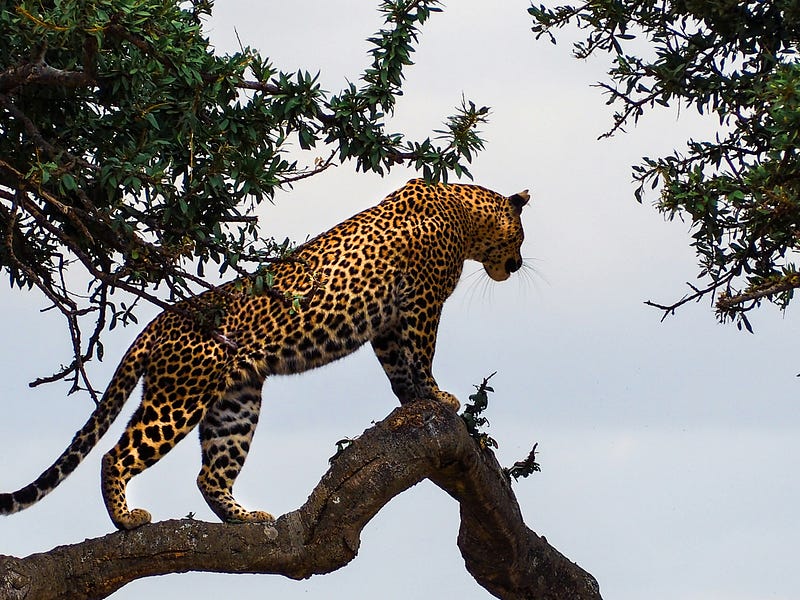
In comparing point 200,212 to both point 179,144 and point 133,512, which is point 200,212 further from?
point 133,512

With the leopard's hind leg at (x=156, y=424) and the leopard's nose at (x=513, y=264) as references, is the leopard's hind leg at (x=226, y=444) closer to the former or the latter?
the leopard's hind leg at (x=156, y=424)

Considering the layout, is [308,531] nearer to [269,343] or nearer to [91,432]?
[269,343]

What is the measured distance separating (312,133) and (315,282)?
1.06 meters

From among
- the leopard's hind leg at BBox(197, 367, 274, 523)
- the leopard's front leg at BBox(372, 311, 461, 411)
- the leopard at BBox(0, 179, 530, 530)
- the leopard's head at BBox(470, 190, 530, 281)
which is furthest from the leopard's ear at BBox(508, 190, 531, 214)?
the leopard's hind leg at BBox(197, 367, 274, 523)

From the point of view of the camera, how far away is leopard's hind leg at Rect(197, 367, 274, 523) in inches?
468

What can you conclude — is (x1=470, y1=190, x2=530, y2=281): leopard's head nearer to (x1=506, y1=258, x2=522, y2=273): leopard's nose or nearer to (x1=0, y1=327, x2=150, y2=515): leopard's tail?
(x1=506, y1=258, x2=522, y2=273): leopard's nose

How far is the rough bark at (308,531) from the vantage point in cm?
1059

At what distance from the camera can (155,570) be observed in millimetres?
10711

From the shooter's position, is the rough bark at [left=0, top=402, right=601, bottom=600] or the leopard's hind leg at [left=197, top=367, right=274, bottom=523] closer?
the rough bark at [left=0, top=402, right=601, bottom=600]

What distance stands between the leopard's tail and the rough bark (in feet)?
1.51

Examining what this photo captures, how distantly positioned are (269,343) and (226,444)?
1165 millimetres

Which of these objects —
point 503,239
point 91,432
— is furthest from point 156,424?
point 503,239

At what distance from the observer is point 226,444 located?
11953 mm

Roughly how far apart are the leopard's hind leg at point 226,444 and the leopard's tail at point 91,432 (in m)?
0.78
